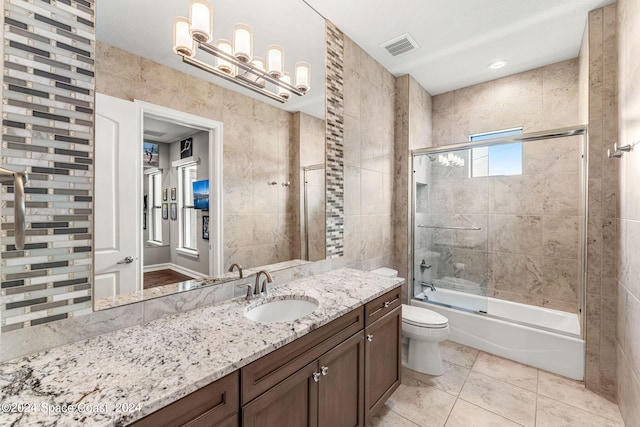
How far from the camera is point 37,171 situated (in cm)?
93

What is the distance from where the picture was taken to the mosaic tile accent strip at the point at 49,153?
0.89 m

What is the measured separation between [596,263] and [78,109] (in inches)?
124

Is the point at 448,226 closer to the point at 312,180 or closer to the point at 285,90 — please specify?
the point at 312,180

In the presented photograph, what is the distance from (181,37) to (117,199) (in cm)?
81

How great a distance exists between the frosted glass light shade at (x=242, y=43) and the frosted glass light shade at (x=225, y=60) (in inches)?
1.2

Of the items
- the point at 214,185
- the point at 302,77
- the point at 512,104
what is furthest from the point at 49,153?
the point at 512,104

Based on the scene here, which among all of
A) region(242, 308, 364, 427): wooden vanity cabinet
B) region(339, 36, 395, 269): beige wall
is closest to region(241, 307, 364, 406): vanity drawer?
region(242, 308, 364, 427): wooden vanity cabinet

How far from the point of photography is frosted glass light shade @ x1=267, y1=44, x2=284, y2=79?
166 centimetres

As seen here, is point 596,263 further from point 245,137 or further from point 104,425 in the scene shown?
point 104,425

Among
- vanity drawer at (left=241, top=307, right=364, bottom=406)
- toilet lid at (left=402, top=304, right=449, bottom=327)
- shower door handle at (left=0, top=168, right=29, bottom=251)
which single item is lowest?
toilet lid at (left=402, top=304, right=449, bottom=327)

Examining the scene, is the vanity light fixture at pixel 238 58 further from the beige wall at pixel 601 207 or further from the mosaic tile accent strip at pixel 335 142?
the beige wall at pixel 601 207

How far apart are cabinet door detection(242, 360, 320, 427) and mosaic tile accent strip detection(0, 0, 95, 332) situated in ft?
2.40

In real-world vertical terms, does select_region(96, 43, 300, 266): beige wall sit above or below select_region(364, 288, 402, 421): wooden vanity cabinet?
above

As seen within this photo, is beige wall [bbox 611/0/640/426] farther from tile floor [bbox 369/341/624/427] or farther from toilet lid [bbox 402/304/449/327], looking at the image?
toilet lid [bbox 402/304/449/327]
